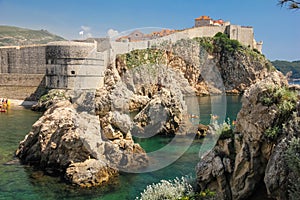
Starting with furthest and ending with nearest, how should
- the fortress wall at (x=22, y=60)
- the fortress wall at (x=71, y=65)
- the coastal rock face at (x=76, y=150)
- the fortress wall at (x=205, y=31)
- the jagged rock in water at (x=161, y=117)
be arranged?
the fortress wall at (x=205, y=31)
the fortress wall at (x=22, y=60)
the fortress wall at (x=71, y=65)
the jagged rock in water at (x=161, y=117)
the coastal rock face at (x=76, y=150)

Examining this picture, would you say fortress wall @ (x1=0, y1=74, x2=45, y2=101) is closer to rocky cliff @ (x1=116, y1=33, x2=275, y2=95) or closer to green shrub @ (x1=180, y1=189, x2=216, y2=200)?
rocky cliff @ (x1=116, y1=33, x2=275, y2=95)

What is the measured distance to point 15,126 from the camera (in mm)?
21594

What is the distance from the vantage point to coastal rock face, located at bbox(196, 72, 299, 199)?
618 centimetres

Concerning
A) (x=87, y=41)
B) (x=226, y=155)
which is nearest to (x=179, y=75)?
(x=87, y=41)

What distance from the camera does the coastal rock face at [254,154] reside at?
243 inches

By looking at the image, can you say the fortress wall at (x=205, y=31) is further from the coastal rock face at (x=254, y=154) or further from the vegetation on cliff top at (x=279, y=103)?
the vegetation on cliff top at (x=279, y=103)

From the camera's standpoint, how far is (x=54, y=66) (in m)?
33.0

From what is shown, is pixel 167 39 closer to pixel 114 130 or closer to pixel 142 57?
pixel 142 57

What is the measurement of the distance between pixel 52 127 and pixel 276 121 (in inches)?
381

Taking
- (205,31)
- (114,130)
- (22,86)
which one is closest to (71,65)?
(22,86)

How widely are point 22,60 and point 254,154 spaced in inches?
1298

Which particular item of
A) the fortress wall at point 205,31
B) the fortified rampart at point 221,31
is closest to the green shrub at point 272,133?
the fortified rampart at point 221,31

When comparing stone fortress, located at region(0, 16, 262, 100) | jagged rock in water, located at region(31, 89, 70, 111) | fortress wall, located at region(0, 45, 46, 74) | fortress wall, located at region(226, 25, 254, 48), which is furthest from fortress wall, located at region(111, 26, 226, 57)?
jagged rock in water, located at region(31, 89, 70, 111)

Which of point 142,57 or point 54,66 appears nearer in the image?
point 54,66
